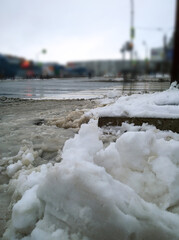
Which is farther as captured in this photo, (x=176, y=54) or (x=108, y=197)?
(x=176, y=54)

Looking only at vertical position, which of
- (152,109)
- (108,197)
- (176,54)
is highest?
(176,54)

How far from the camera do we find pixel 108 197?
3.92 ft

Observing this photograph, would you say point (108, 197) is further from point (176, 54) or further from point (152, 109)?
point (176, 54)

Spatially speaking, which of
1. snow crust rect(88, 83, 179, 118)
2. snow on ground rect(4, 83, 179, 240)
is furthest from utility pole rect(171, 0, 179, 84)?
snow on ground rect(4, 83, 179, 240)

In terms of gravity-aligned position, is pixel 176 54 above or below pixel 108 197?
above

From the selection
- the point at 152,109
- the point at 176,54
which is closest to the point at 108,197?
the point at 152,109

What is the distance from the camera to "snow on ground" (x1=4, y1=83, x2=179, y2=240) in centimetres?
115

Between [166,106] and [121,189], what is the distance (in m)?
2.40

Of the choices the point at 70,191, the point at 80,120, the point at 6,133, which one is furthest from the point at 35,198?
the point at 80,120

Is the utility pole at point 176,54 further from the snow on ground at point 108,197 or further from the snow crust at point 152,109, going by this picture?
the snow on ground at point 108,197

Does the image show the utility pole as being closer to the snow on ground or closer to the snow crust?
the snow crust

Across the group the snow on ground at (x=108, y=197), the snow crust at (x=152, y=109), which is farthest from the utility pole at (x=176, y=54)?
the snow on ground at (x=108, y=197)

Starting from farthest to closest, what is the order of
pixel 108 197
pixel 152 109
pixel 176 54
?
pixel 176 54 → pixel 152 109 → pixel 108 197

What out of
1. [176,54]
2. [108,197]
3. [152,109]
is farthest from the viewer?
[176,54]
